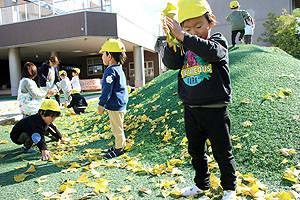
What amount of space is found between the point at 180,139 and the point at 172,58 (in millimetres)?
1471

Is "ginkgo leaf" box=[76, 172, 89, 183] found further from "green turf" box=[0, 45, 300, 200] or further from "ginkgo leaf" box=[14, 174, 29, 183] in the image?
"ginkgo leaf" box=[14, 174, 29, 183]

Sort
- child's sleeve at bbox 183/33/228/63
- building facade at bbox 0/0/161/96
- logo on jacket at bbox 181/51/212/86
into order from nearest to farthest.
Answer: child's sleeve at bbox 183/33/228/63, logo on jacket at bbox 181/51/212/86, building facade at bbox 0/0/161/96

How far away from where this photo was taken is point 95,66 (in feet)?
81.1

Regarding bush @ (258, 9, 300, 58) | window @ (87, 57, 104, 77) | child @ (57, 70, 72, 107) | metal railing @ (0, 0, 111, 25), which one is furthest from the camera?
window @ (87, 57, 104, 77)

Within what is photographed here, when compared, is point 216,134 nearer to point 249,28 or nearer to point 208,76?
point 208,76

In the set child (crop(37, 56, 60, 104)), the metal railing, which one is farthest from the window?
child (crop(37, 56, 60, 104))

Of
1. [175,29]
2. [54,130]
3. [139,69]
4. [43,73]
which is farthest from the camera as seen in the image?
[139,69]

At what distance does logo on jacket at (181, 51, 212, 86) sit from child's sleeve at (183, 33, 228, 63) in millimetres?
135

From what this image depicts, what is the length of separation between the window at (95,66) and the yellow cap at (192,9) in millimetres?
23478

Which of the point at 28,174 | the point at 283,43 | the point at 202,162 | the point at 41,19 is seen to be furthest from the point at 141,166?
the point at 41,19

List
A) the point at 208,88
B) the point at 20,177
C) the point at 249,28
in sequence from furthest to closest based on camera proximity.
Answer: the point at 249,28
the point at 20,177
the point at 208,88

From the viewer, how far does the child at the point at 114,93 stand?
294 cm

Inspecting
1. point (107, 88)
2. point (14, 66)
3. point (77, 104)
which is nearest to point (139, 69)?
point (14, 66)

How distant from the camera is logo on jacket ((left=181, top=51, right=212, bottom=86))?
1.71 meters
